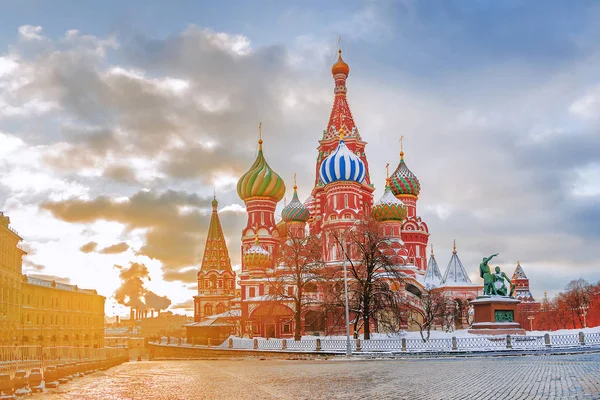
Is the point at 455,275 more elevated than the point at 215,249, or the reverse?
the point at 215,249

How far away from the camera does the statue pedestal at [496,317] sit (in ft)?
119

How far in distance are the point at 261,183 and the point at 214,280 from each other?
21.5 metres

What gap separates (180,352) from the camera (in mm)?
58969

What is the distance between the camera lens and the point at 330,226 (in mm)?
55656

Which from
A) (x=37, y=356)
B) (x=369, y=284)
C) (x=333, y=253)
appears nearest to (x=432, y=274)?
(x=333, y=253)

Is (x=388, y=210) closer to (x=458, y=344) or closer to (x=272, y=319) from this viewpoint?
(x=272, y=319)

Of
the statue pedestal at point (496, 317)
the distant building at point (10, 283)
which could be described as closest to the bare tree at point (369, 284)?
the statue pedestal at point (496, 317)

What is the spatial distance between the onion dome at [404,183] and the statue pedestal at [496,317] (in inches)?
1350

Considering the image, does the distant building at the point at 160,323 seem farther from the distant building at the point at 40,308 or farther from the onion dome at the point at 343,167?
the onion dome at the point at 343,167

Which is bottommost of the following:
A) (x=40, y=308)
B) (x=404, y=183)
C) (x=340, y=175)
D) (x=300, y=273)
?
(x=40, y=308)

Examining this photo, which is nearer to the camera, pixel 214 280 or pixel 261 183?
pixel 261 183

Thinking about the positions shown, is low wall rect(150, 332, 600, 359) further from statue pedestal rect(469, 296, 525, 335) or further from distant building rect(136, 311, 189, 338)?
distant building rect(136, 311, 189, 338)

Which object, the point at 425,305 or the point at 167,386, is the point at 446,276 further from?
the point at 167,386

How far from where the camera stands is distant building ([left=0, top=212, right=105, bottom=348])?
176ft
